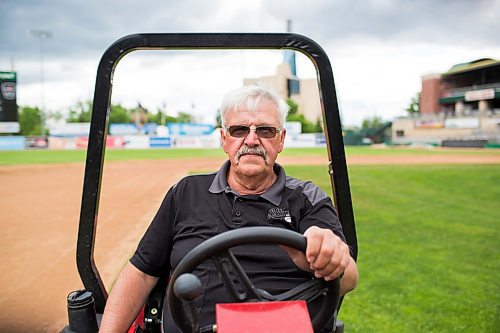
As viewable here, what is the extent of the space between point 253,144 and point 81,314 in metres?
0.84

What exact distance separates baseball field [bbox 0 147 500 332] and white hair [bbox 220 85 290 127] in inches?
11.6

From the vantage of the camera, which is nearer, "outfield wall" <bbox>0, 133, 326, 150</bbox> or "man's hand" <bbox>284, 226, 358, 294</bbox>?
"man's hand" <bbox>284, 226, 358, 294</bbox>

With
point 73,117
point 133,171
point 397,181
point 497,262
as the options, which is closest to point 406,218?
point 497,262

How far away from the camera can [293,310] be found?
133 cm

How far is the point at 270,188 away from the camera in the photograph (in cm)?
193

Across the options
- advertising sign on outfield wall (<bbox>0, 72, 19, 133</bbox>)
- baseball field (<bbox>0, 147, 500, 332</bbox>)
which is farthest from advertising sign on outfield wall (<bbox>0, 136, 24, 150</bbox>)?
baseball field (<bbox>0, 147, 500, 332</bbox>)

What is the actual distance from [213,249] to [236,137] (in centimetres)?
66

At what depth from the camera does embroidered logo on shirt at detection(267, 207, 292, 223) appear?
1834mm

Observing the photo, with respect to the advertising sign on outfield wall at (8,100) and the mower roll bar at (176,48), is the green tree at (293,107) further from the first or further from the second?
the advertising sign on outfield wall at (8,100)

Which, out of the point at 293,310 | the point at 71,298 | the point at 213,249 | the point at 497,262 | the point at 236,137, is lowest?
the point at 497,262

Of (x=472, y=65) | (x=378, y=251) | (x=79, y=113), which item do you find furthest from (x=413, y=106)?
(x=378, y=251)

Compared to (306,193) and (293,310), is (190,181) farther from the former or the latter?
(293,310)

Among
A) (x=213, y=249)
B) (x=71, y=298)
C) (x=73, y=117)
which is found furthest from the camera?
(x=73, y=117)

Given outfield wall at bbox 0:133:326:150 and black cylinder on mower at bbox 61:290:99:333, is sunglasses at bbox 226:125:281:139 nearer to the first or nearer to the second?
black cylinder on mower at bbox 61:290:99:333
